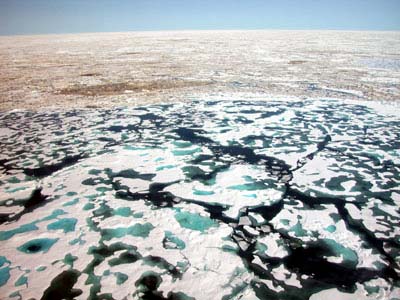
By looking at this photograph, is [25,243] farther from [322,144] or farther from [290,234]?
[322,144]

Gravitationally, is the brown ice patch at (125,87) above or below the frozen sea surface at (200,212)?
above

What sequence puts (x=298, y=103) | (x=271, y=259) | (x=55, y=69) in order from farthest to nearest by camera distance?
(x=55, y=69)
(x=298, y=103)
(x=271, y=259)

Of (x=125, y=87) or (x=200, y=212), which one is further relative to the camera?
(x=125, y=87)

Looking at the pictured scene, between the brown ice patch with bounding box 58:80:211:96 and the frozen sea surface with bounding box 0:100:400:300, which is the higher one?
the brown ice patch with bounding box 58:80:211:96

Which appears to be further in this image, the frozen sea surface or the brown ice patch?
the brown ice patch

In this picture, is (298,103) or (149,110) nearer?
(149,110)

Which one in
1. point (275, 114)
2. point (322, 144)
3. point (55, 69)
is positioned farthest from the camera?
point (55, 69)

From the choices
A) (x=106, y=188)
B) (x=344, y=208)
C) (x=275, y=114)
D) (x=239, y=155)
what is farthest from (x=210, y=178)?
(x=275, y=114)

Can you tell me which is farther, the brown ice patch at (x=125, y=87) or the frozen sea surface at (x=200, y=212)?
the brown ice patch at (x=125, y=87)
